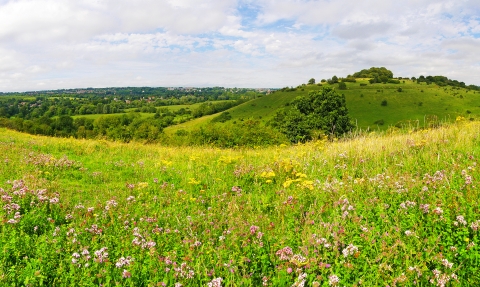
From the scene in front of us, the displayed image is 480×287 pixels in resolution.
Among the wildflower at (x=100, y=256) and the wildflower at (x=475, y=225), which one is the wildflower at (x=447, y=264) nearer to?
the wildflower at (x=475, y=225)

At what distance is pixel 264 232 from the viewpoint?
437 cm

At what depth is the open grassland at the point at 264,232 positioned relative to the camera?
3299 mm

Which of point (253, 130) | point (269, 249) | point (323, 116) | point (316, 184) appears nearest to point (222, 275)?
point (269, 249)

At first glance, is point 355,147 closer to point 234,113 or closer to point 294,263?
point 294,263

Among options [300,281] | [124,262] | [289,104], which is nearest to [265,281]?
[300,281]

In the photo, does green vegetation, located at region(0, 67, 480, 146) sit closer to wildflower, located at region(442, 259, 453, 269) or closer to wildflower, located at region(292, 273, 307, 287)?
wildflower, located at region(442, 259, 453, 269)

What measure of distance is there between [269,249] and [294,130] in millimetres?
55335

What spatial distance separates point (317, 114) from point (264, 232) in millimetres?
57984

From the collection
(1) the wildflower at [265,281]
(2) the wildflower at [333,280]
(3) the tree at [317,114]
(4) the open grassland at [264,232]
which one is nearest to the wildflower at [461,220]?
(4) the open grassland at [264,232]

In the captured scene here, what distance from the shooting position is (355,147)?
9211mm

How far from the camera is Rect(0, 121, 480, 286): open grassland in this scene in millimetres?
3299

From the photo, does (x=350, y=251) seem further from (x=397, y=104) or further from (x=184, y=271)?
(x=397, y=104)

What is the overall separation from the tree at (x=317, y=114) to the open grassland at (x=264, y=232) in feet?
160

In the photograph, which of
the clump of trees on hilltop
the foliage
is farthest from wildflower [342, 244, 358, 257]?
the foliage
